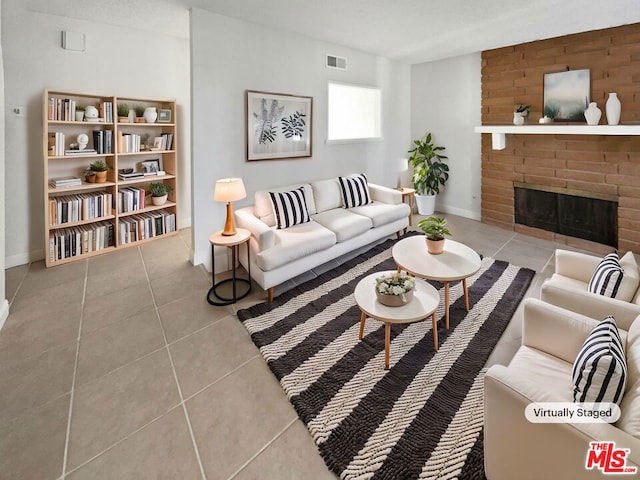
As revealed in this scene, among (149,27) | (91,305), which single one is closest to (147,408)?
(91,305)

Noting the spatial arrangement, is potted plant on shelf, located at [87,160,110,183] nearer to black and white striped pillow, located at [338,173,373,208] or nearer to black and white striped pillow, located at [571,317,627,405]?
black and white striped pillow, located at [338,173,373,208]

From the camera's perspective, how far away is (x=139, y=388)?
1.99m

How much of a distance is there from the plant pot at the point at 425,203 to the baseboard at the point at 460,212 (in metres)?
0.28

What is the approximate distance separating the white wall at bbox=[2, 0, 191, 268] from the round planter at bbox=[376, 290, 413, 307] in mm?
3532

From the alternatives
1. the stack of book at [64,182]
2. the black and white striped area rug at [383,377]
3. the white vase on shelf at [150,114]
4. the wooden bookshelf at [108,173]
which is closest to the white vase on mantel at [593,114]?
the black and white striped area rug at [383,377]

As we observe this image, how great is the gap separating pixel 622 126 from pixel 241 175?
13.7 feet

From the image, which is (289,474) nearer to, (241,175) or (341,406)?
(341,406)

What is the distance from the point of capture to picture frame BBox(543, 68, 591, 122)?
13.1 feet

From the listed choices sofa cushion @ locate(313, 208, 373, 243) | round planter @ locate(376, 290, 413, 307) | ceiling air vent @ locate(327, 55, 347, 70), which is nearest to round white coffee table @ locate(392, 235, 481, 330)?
round planter @ locate(376, 290, 413, 307)

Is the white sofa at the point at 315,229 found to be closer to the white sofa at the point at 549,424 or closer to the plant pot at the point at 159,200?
the plant pot at the point at 159,200

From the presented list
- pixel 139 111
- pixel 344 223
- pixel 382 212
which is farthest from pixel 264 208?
pixel 139 111

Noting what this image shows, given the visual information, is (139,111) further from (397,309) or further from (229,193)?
(397,309)

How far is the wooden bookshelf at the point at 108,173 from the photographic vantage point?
11.9 ft

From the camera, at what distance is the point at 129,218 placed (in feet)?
14.3
